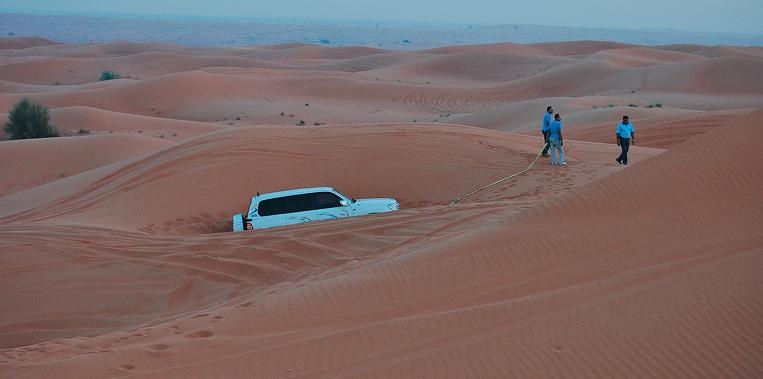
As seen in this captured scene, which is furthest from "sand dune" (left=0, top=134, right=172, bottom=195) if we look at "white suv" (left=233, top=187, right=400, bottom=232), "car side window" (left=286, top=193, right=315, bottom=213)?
"car side window" (left=286, top=193, right=315, bottom=213)

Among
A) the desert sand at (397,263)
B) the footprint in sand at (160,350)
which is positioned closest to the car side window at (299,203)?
the desert sand at (397,263)

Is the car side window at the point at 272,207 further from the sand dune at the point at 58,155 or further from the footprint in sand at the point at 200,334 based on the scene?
the sand dune at the point at 58,155

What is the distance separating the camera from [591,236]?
8.93 meters

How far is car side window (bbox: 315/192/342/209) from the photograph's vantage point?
47.2 feet

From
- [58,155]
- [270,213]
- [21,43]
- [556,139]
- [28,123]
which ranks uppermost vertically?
[21,43]

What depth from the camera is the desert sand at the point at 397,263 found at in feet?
21.3

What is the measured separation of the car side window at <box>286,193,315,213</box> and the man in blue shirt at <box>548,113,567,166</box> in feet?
19.6

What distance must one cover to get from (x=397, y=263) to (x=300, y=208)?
559 centimetres

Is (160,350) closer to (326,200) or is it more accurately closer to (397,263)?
→ (397,263)

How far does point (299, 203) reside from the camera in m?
14.4

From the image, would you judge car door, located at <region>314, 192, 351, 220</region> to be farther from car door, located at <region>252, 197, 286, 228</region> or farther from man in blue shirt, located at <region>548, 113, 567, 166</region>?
man in blue shirt, located at <region>548, 113, 567, 166</region>

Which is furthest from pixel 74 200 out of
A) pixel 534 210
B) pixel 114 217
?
pixel 534 210

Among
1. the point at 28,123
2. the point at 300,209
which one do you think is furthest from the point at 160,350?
the point at 28,123

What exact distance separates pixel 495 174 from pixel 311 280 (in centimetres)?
877
